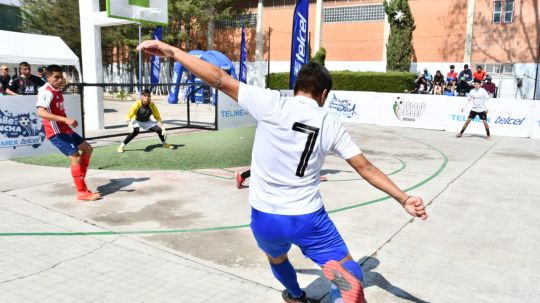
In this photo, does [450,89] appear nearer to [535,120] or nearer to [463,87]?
[463,87]

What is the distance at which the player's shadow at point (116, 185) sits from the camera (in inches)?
258

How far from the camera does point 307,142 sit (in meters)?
2.51

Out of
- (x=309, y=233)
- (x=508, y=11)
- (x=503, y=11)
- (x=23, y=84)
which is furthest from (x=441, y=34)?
(x=309, y=233)

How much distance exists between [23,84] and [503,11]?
26.8m

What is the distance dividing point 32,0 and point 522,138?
3449 cm

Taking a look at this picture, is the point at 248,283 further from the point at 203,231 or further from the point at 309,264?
the point at 203,231

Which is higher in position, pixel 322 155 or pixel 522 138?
pixel 322 155

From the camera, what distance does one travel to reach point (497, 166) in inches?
367

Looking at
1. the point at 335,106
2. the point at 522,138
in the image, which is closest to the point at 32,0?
the point at 335,106

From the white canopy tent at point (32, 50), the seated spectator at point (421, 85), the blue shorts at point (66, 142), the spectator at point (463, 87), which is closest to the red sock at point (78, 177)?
the blue shorts at point (66, 142)

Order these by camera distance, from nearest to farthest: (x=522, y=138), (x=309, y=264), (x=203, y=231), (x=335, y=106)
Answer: (x=309, y=264) < (x=203, y=231) < (x=522, y=138) < (x=335, y=106)

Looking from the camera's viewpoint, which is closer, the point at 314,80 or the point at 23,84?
the point at 314,80

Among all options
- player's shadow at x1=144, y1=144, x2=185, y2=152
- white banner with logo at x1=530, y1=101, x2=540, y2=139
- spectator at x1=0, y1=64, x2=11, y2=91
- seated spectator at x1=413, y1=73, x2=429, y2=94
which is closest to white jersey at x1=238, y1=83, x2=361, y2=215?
player's shadow at x1=144, y1=144, x2=185, y2=152

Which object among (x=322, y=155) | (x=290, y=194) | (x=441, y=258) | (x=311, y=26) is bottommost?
(x=441, y=258)
